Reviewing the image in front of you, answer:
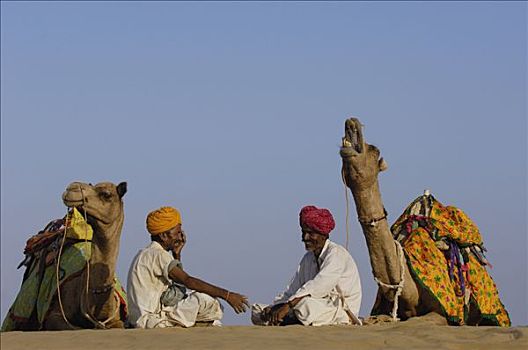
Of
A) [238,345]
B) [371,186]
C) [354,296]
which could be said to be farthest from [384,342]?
[371,186]

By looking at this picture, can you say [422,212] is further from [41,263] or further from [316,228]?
Answer: [41,263]

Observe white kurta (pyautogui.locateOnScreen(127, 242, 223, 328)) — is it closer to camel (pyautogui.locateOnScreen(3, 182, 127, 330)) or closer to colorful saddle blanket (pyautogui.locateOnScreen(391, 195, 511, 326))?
camel (pyautogui.locateOnScreen(3, 182, 127, 330))

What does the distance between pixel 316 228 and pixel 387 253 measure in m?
1.22

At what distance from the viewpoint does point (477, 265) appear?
43.5 feet

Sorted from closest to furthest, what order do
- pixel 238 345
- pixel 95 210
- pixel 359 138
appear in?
1. pixel 238 345
2. pixel 95 210
3. pixel 359 138

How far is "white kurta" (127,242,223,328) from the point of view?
35.0ft

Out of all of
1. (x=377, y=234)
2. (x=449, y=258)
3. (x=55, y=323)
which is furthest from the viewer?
(x=449, y=258)

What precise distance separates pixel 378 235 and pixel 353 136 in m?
1.00

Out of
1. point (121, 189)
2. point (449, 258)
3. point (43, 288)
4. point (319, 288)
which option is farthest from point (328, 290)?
point (43, 288)

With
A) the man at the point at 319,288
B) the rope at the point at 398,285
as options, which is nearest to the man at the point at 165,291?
the man at the point at 319,288

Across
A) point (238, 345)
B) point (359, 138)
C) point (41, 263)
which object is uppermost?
point (359, 138)

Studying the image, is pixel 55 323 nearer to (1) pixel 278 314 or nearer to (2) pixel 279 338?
(1) pixel 278 314

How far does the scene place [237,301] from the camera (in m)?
10.5

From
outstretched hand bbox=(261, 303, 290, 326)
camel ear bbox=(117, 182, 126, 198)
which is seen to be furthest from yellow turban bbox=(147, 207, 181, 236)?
outstretched hand bbox=(261, 303, 290, 326)
